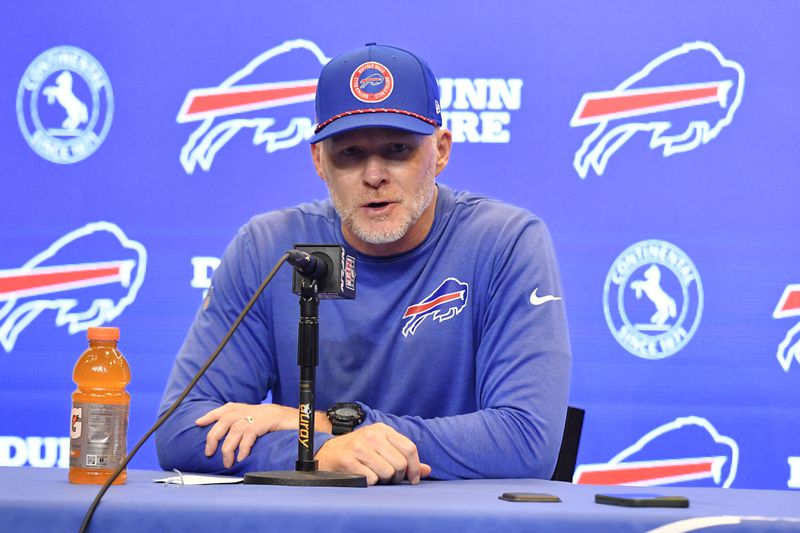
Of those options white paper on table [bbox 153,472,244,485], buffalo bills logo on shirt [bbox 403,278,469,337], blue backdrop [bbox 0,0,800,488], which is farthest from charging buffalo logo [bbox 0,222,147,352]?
white paper on table [bbox 153,472,244,485]

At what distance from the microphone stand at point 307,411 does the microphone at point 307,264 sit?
1 centimetres

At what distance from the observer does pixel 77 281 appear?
9.99 ft

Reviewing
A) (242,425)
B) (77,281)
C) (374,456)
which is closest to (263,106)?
(77,281)

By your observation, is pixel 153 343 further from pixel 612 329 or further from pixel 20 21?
pixel 612 329

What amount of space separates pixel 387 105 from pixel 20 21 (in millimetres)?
1752

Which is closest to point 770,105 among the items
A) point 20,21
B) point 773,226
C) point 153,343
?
point 773,226

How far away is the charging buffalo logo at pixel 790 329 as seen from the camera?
9.59 ft

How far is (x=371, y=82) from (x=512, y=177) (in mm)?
1160

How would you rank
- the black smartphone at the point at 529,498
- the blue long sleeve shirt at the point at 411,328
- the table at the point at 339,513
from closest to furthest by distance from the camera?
the table at the point at 339,513
the black smartphone at the point at 529,498
the blue long sleeve shirt at the point at 411,328

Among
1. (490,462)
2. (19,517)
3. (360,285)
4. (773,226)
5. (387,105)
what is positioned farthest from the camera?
(773,226)

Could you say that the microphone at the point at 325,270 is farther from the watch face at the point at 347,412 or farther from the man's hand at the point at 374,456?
the watch face at the point at 347,412

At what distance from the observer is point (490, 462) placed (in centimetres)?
163

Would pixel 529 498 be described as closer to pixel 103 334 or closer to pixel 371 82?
pixel 103 334

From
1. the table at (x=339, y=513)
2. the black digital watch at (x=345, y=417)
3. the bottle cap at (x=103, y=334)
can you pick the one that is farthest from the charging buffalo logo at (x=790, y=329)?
the bottle cap at (x=103, y=334)
